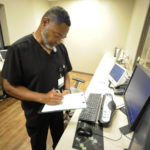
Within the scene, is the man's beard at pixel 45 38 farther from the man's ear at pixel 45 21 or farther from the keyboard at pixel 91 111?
the keyboard at pixel 91 111

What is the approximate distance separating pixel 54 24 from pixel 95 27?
306cm

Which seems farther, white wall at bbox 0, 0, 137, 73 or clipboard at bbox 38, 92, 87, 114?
white wall at bbox 0, 0, 137, 73

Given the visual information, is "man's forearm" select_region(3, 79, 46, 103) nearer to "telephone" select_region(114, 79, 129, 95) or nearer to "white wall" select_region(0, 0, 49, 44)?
"telephone" select_region(114, 79, 129, 95)

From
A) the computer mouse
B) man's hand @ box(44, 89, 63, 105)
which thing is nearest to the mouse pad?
the computer mouse

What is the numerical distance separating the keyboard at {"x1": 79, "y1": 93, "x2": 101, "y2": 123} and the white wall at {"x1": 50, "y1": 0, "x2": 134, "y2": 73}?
2.80 meters

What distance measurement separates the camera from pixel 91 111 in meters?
0.94

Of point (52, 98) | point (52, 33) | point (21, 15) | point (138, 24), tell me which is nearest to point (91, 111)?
point (52, 98)

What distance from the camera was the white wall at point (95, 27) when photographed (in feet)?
10.2

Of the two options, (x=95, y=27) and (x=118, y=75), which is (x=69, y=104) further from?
(x=95, y=27)

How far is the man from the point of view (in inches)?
29.8

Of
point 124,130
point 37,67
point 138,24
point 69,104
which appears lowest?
point 124,130

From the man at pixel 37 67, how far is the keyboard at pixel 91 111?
24cm

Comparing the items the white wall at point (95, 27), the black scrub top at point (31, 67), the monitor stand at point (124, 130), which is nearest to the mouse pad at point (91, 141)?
the monitor stand at point (124, 130)

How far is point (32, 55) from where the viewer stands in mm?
801
